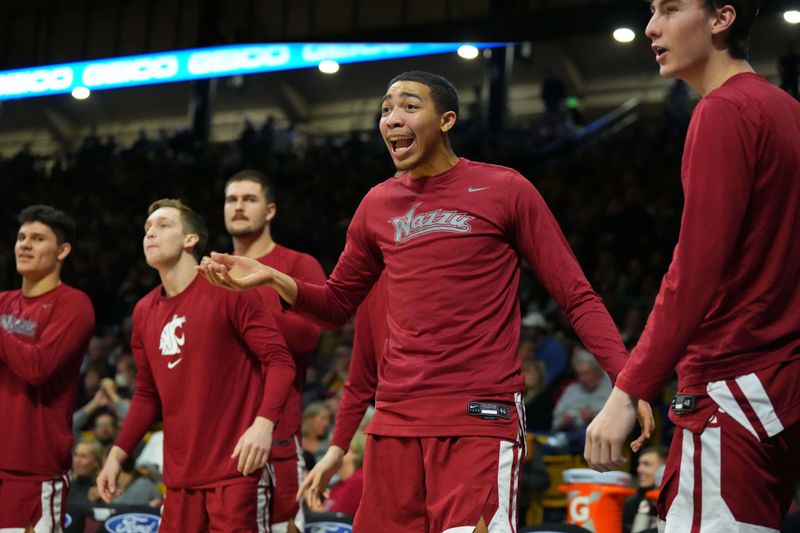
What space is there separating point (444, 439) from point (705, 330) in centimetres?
103

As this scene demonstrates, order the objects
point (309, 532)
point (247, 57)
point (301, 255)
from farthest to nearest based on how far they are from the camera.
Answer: point (247, 57)
point (309, 532)
point (301, 255)

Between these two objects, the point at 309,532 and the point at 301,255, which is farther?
the point at 309,532

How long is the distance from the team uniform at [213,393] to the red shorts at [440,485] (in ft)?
3.95

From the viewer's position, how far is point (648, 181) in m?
13.5

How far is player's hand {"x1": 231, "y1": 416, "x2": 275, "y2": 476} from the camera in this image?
4.11 m

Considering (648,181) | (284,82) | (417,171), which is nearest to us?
(417,171)

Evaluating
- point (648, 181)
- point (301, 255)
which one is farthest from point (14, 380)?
point (648, 181)

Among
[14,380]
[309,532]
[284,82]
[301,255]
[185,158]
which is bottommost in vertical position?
[309,532]

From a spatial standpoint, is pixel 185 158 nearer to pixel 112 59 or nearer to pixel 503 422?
pixel 112 59

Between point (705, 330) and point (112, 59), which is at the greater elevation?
point (112, 59)

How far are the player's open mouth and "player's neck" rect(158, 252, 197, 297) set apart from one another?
5.38ft

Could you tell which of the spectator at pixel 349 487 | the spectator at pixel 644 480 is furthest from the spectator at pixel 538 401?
the spectator at pixel 644 480

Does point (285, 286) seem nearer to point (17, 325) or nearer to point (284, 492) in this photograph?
point (284, 492)

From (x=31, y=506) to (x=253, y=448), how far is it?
149 cm
